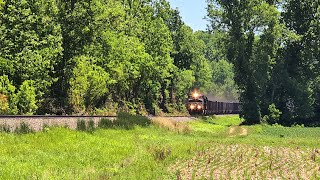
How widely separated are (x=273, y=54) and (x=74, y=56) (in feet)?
116

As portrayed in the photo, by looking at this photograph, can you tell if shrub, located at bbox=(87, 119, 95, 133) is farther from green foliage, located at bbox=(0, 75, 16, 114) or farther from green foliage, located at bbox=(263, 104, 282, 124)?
green foliage, located at bbox=(263, 104, 282, 124)

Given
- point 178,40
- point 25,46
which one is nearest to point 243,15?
point 178,40

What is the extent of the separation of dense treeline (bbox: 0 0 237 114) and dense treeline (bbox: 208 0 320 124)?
3737 millimetres

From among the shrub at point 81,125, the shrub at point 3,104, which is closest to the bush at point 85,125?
the shrub at point 81,125

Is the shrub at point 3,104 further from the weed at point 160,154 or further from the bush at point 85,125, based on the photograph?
the weed at point 160,154

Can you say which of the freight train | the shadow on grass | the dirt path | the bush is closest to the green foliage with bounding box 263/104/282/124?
the freight train

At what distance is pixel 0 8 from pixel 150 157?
21618 millimetres

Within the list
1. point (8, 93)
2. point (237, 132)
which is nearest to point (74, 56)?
point (8, 93)

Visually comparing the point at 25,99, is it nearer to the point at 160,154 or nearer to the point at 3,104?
the point at 3,104

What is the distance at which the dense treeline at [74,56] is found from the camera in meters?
35.5

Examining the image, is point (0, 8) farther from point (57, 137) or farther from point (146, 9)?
point (146, 9)

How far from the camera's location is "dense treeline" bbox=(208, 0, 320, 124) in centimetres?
6369

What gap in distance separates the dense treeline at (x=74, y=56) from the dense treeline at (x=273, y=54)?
3.74m

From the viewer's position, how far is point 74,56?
4316 cm
